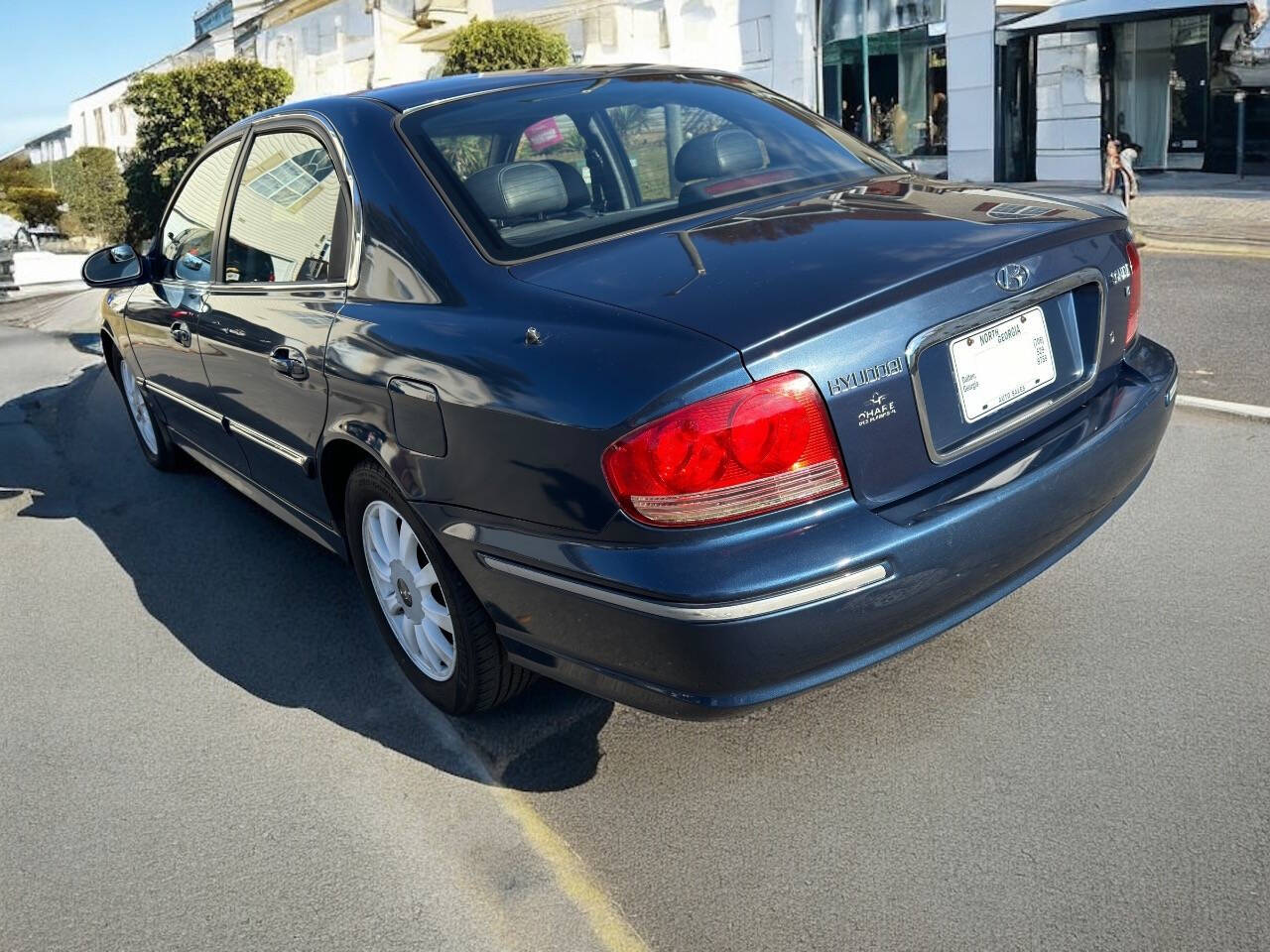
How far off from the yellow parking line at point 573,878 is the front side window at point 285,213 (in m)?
1.50

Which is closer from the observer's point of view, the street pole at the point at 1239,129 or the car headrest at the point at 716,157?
the car headrest at the point at 716,157

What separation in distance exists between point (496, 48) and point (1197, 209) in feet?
32.8

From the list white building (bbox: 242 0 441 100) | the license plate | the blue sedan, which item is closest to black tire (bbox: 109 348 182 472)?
the blue sedan

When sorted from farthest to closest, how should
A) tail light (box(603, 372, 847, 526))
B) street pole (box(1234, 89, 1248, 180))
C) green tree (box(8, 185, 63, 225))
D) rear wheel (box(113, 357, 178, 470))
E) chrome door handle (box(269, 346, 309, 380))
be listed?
green tree (box(8, 185, 63, 225)), street pole (box(1234, 89, 1248, 180)), rear wheel (box(113, 357, 178, 470)), chrome door handle (box(269, 346, 309, 380)), tail light (box(603, 372, 847, 526))

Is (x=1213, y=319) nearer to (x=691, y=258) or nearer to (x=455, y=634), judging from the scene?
(x=691, y=258)

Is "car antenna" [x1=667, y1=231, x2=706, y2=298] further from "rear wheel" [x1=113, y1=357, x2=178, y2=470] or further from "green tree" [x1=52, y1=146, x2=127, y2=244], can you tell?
"green tree" [x1=52, y1=146, x2=127, y2=244]

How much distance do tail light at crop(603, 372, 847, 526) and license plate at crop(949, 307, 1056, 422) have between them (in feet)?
1.33

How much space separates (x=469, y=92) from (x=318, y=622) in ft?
5.90

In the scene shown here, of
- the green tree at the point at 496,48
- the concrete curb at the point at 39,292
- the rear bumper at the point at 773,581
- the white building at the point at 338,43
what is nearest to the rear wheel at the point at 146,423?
the rear bumper at the point at 773,581

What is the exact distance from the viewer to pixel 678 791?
2.94 metres

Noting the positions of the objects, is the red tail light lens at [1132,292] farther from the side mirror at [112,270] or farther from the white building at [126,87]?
the white building at [126,87]

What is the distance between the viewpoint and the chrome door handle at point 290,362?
3.46 m

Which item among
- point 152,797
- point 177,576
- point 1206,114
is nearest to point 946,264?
point 152,797

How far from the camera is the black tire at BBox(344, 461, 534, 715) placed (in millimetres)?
2990
